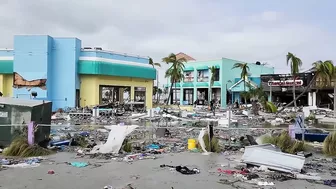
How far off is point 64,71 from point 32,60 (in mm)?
3472

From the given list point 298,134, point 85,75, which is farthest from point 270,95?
point 298,134

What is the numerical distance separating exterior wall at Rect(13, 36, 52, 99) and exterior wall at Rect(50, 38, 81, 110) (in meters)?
0.99

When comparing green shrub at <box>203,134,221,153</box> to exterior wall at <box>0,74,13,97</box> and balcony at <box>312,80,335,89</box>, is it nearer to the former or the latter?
balcony at <box>312,80,335,89</box>

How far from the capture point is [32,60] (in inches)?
1407

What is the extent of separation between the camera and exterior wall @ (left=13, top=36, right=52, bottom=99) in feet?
116

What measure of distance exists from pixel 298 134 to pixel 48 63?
28.7 m

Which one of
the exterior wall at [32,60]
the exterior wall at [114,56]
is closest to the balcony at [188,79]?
the exterior wall at [114,56]

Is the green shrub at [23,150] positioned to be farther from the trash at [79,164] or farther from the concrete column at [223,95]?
the concrete column at [223,95]

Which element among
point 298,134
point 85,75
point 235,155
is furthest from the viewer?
point 85,75

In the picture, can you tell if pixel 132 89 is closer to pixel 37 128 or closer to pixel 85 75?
pixel 85 75

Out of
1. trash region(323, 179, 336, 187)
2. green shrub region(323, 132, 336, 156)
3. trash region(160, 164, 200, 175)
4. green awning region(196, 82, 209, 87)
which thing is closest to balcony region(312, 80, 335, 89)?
green awning region(196, 82, 209, 87)

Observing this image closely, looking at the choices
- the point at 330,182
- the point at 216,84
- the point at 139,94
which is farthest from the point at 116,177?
the point at 216,84

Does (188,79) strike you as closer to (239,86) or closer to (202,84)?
(202,84)

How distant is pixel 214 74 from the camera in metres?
60.2
